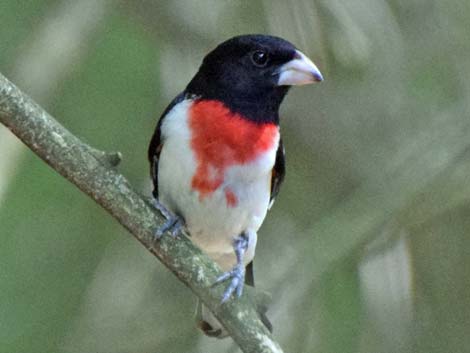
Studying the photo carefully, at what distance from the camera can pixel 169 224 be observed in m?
3.29

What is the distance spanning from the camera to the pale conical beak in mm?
3787

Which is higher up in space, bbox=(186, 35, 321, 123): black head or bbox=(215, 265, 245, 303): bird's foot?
bbox=(186, 35, 321, 123): black head

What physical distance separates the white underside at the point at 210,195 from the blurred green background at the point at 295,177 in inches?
12.5

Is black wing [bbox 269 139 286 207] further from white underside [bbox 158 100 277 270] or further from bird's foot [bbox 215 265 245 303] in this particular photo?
bird's foot [bbox 215 265 245 303]

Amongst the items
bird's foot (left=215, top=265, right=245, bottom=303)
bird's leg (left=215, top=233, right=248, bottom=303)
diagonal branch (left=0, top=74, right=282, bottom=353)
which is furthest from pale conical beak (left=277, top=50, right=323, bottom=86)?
diagonal branch (left=0, top=74, right=282, bottom=353)

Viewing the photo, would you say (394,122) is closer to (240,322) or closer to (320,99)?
(320,99)

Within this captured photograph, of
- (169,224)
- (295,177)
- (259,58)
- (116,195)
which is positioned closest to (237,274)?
(169,224)

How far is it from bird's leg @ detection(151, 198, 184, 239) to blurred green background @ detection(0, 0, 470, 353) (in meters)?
0.56

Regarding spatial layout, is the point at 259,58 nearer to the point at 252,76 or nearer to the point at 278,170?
the point at 252,76

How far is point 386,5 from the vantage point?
489 cm

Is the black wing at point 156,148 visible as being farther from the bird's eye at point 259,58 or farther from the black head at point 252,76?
the bird's eye at point 259,58

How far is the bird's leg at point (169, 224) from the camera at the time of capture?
10.2 feet

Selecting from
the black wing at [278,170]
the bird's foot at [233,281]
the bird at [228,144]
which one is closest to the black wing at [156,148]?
the bird at [228,144]

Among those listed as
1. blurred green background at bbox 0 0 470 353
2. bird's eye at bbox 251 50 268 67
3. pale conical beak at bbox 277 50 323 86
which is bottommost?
blurred green background at bbox 0 0 470 353
